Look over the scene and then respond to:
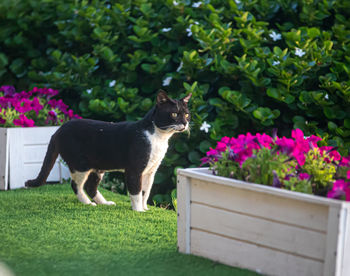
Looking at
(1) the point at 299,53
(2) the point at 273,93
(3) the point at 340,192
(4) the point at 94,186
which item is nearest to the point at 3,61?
(4) the point at 94,186

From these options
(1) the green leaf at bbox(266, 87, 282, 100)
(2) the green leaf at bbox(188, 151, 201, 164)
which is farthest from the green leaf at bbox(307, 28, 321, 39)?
(2) the green leaf at bbox(188, 151, 201, 164)

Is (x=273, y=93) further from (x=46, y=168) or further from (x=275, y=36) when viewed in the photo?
(x=46, y=168)

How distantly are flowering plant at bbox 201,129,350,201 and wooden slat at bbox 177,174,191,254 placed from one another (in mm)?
195

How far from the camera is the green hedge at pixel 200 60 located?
13.1ft

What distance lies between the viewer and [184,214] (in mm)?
2789

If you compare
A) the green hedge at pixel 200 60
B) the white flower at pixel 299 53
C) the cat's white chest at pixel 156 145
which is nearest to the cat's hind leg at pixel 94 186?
the cat's white chest at pixel 156 145

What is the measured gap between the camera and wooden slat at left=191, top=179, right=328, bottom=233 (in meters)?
2.25

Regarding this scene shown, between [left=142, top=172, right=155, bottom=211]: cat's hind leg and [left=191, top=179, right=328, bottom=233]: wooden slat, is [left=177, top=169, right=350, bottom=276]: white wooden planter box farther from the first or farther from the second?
[left=142, top=172, right=155, bottom=211]: cat's hind leg

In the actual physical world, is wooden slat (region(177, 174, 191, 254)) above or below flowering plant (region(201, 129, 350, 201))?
below

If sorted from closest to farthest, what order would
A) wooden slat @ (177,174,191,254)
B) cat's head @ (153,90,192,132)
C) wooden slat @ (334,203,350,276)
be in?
wooden slat @ (334,203,350,276)
wooden slat @ (177,174,191,254)
cat's head @ (153,90,192,132)

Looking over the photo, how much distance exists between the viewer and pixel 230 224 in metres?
2.58

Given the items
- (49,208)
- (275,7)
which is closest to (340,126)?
(275,7)

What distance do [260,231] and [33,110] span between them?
10.3ft

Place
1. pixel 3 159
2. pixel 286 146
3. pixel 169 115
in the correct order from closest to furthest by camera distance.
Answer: pixel 286 146
pixel 169 115
pixel 3 159
